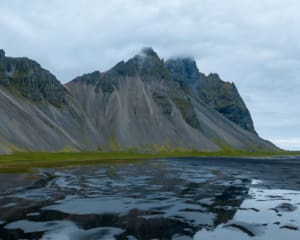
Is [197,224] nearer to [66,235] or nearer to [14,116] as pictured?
[66,235]

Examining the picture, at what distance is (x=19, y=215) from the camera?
23438mm

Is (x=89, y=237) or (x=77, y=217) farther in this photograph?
(x=77, y=217)

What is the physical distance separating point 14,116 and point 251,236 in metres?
144

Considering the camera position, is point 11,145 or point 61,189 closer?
point 61,189

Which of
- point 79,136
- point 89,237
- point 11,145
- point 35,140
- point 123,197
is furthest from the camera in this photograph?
point 79,136

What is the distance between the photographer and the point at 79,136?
187 metres

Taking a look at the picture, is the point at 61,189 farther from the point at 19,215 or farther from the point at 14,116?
the point at 14,116

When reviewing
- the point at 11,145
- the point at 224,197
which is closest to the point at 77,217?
the point at 224,197

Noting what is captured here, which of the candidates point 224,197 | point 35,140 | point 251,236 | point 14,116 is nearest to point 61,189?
point 224,197

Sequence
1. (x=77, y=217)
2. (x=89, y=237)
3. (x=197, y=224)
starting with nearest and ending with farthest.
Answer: (x=89, y=237) < (x=197, y=224) < (x=77, y=217)

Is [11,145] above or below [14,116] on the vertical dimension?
below

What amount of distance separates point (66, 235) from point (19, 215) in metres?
6.67

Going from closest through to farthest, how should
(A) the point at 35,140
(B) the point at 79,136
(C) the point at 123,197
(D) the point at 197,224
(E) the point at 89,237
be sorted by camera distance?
(E) the point at 89,237 < (D) the point at 197,224 < (C) the point at 123,197 < (A) the point at 35,140 < (B) the point at 79,136

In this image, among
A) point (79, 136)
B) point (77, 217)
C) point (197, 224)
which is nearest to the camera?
point (197, 224)
